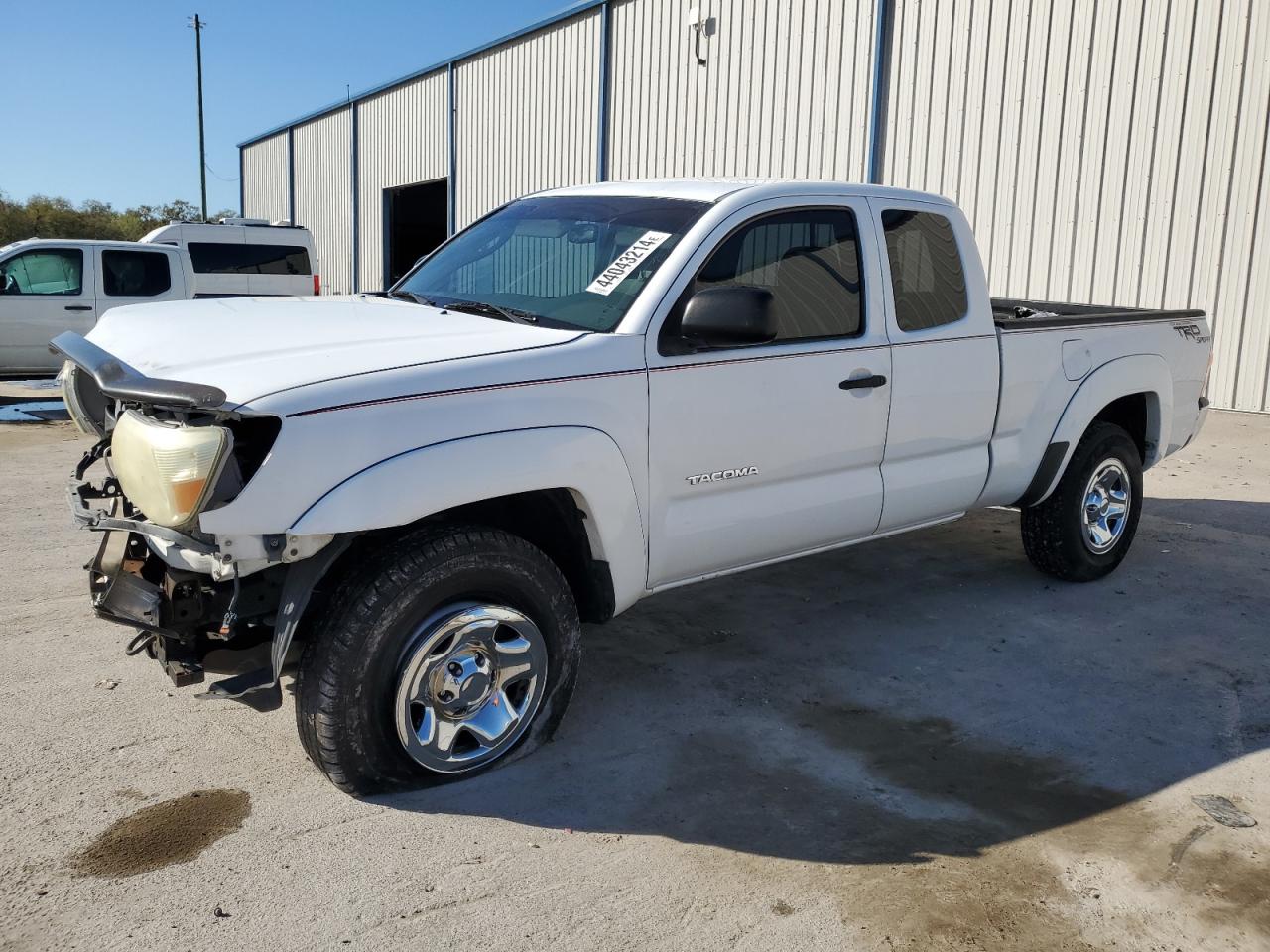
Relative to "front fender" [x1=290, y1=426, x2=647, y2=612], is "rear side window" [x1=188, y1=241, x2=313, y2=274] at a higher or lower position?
higher

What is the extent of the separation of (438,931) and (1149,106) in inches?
437

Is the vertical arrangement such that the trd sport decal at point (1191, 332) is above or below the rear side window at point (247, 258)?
below

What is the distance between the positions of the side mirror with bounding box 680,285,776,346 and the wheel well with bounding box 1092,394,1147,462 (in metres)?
3.10

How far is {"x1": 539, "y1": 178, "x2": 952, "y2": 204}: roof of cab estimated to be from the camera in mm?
4363

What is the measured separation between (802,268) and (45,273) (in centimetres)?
1138

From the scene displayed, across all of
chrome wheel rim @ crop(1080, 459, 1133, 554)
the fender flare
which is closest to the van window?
the fender flare

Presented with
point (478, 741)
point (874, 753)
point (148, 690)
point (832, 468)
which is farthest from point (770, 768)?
point (148, 690)

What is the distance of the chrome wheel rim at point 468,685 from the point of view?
3367mm

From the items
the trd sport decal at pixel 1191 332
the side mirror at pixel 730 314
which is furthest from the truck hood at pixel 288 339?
the trd sport decal at pixel 1191 332

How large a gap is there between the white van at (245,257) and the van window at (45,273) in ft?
8.94

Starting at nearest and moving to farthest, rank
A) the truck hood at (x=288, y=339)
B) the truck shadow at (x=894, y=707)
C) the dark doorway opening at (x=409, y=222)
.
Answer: the truck hood at (x=288, y=339), the truck shadow at (x=894, y=707), the dark doorway opening at (x=409, y=222)

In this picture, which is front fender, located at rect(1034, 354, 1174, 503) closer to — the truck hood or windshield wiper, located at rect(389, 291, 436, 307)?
the truck hood

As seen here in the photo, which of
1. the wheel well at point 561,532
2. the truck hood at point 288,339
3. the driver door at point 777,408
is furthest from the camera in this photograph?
the driver door at point 777,408

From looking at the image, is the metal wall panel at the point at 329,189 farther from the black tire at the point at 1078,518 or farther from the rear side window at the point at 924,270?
the rear side window at the point at 924,270
